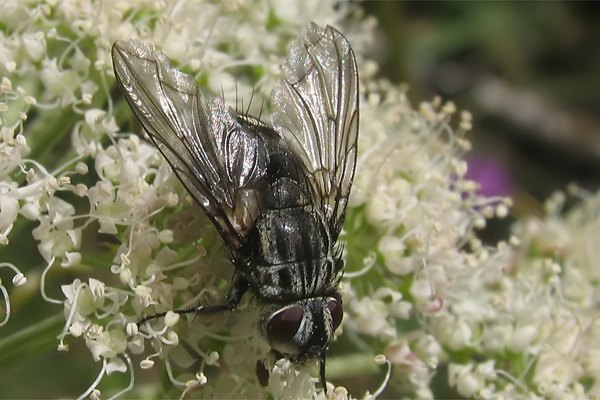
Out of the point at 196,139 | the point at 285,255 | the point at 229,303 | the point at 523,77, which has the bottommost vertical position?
the point at 523,77

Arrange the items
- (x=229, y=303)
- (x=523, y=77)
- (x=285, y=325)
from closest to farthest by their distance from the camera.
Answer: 1. (x=285, y=325)
2. (x=229, y=303)
3. (x=523, y=77)

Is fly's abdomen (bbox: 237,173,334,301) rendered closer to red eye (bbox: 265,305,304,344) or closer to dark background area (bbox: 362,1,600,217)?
red eye (bbox: 265,305,304,344)

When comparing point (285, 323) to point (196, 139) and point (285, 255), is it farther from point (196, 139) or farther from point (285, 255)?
point (196, 139)

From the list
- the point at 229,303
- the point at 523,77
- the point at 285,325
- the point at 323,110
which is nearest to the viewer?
the point at 285,325

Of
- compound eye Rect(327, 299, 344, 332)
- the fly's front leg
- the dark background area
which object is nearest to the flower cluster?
the fly's front leg

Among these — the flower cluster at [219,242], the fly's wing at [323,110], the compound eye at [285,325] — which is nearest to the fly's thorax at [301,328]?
the compound eye at [285,325]

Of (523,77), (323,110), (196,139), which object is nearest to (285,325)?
(196,139)
